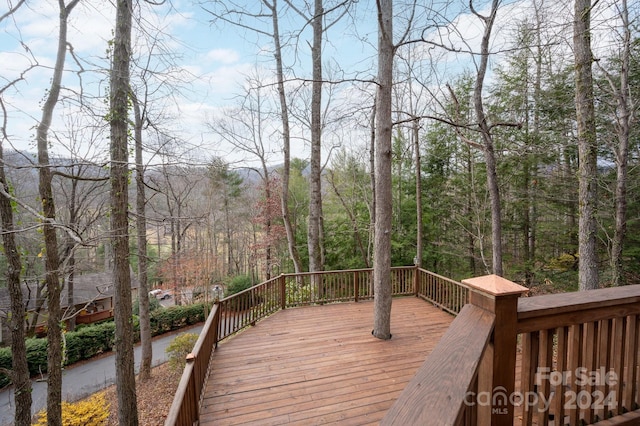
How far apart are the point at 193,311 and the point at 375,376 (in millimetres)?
13128

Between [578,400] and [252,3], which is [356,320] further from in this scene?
[252,3]

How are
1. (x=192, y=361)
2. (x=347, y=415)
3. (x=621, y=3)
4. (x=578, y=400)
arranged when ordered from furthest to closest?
(x=621, y=3) → (x=347, y=415) → (x=192, y=361) → (x=578, y=400)

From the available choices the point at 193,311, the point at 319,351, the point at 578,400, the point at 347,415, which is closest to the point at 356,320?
the point at 319,351

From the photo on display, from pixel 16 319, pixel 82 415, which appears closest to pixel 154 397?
pixel 82 415

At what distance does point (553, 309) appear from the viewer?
1.24m

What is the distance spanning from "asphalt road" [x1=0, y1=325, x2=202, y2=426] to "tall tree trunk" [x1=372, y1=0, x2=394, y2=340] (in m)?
9.19

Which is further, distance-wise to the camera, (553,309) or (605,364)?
(605,364)

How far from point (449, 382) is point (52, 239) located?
6.84m

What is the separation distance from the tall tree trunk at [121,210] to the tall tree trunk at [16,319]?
1.43m

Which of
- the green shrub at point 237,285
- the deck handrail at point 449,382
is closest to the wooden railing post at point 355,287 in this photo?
the deck handrail at point 449,382

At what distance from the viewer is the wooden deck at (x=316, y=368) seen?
3.07m

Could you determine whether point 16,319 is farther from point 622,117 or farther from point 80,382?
point 622,117

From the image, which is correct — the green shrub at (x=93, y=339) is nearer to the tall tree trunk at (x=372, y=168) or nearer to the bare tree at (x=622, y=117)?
the tall tree trunk at (x=372, y=168)

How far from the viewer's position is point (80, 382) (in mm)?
9477
